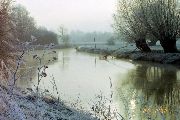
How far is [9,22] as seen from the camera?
Answer: 51.1ft

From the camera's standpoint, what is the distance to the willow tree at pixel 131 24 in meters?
45.5

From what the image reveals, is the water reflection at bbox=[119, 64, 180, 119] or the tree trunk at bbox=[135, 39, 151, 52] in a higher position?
the tree trunk at bbox=[135, 39, 151, 52]

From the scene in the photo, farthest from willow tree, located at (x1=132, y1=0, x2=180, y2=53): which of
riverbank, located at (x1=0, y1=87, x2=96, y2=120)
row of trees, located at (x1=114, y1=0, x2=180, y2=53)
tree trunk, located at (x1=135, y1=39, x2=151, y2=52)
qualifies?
riverbank, located at (x1=0, y1=87, x2=96, y2=120)

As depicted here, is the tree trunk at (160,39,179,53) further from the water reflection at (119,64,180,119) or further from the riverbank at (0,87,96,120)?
the riverbank at (0,87,96,120)

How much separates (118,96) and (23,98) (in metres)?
5.93

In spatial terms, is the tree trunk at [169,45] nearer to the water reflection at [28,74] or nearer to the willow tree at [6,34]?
the water reflection at [28,74]

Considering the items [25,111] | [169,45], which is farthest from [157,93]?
[169,45]

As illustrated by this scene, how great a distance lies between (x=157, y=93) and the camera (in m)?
19.3

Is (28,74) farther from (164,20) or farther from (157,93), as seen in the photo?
(164,20)

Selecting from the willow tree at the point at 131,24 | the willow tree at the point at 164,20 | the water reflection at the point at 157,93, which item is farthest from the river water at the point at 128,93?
the willow tree at the point at 131,24

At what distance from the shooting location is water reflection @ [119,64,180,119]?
1361 cm

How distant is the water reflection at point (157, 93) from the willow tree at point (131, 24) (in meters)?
15.2

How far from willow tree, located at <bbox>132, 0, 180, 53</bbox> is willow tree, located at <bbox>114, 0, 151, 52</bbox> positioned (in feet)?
4.79

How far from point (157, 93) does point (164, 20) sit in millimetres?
24347
